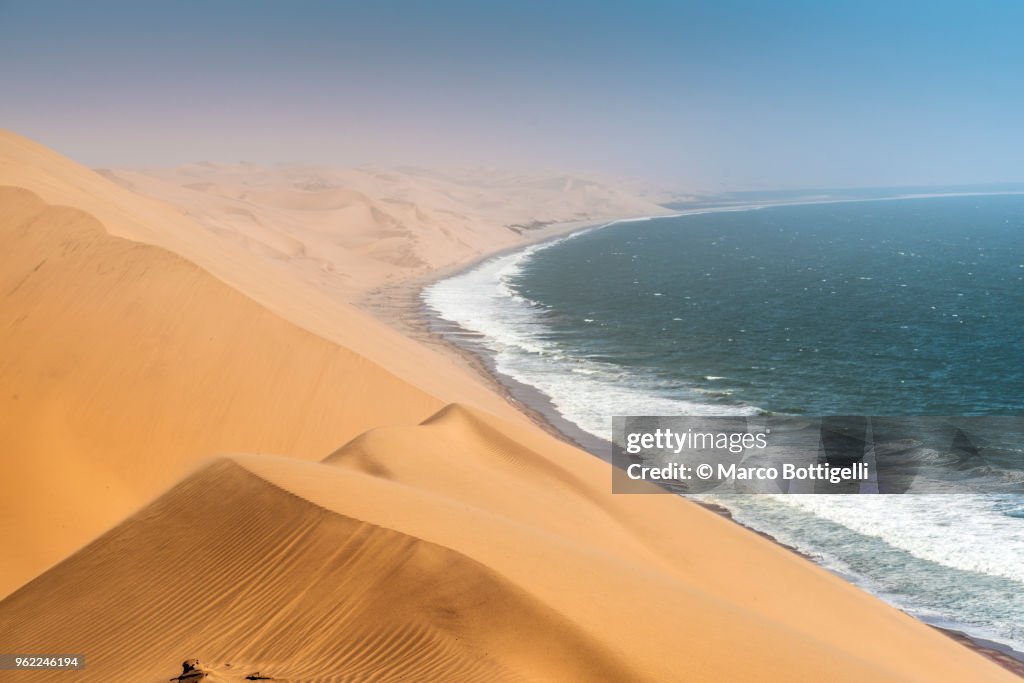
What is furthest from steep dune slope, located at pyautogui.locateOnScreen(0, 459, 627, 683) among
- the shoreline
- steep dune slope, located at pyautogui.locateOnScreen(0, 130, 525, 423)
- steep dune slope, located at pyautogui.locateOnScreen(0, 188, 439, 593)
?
steep dune slope, located at pyautogui.locateOnScreen(0, 130, 525, 423)

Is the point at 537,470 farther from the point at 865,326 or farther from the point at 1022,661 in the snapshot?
the point at 865,326

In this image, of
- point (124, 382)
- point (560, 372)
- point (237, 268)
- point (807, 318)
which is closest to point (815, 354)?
point (807, 318)

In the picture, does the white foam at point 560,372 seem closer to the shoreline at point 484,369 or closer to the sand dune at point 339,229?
the shoreline at point 484,369

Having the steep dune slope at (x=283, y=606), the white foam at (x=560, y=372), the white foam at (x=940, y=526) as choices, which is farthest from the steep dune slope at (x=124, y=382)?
the white foam at (x=940, y=526)

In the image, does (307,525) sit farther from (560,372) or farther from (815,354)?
(815,354)

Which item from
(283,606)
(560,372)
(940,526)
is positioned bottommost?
(940,526)

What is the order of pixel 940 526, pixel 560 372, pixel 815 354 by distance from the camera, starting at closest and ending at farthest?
pixel 940 526
pixel 560 372
pixel 815 354

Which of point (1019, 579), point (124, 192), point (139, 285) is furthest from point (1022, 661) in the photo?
point (124, 192)
